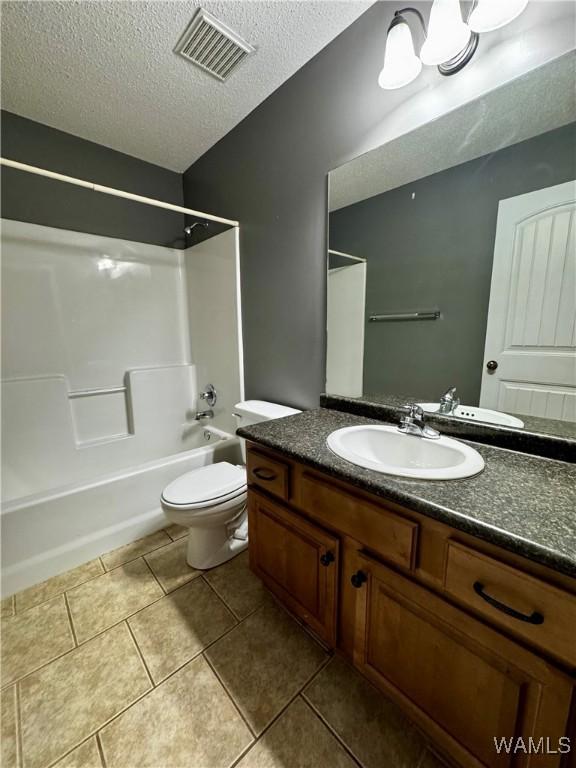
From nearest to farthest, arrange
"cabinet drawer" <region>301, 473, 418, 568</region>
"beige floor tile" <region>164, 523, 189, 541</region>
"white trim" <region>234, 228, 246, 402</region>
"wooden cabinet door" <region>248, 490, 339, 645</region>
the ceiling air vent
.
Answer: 1. "cabinet drawer" <region>301, 473, 418, 568</region>
2. "wooden cabinet door" <region>248, 490, 339, 645</region>
3. the ceiling air vent
4. "beige floor tile" <region>164, 523, 189, 541</region>
5. "white trim" <region>234, 228, 246, 402</region>

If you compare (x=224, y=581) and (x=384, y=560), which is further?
(x=224, y=581)

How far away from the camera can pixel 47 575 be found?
1.45 metres

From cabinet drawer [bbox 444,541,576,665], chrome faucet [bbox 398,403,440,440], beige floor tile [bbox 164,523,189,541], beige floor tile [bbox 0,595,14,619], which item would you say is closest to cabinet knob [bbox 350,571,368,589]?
cabinet drawer [bbox 444,541,576,665]

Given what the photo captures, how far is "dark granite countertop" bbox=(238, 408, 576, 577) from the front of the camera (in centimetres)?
55

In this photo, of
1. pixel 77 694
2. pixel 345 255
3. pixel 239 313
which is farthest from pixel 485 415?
pixel 77 694

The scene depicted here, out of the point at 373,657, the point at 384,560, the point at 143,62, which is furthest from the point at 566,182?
the point at 143,62

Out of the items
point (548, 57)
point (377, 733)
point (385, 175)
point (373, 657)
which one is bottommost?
point (377, 733)

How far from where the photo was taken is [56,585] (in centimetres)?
142

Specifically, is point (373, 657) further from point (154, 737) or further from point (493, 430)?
point (493, 430)

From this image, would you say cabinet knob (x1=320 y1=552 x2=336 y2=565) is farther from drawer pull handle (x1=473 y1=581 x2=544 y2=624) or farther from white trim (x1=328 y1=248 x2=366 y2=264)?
white trim (x1=328 y1=248 x2=366 y2=264)

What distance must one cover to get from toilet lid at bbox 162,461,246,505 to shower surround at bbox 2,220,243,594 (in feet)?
1.12

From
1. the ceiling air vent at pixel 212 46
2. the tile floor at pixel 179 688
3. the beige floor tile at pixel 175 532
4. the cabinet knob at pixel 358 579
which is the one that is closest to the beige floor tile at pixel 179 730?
the tile floor at pixel 179 688

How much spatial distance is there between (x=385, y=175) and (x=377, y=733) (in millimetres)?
1966

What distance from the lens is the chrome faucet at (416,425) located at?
1.05 meters
